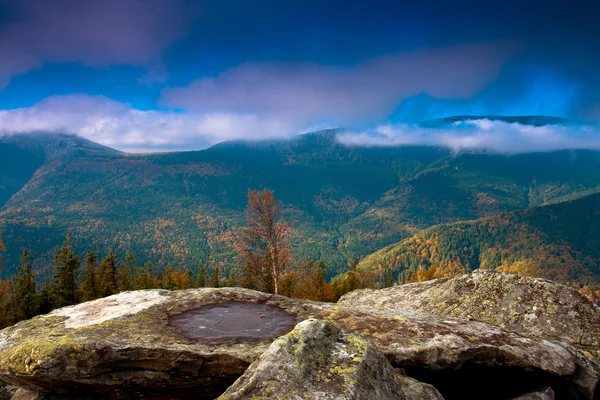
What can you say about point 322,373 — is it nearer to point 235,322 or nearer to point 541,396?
point 235,322

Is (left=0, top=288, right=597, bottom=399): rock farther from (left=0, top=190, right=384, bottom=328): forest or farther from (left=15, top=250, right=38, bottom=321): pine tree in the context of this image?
(left=15, top=250, right=38, bottom=321): pine tree

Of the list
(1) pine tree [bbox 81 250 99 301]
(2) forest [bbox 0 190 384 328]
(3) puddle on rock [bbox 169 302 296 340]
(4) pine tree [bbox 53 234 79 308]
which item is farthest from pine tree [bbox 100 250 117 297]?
(3) puddle on rock [bbox 169 302 296 340]

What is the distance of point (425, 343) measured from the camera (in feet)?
31.0

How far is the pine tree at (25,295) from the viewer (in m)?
47.4

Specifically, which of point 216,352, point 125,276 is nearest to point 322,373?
point 216,352

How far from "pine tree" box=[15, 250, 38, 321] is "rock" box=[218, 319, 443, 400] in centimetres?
5561

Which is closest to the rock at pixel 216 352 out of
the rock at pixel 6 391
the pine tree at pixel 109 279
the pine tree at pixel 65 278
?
the rock at pixel 6 391

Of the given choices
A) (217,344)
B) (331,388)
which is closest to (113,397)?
(217,344)

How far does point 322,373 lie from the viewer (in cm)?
589

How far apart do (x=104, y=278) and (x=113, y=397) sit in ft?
180

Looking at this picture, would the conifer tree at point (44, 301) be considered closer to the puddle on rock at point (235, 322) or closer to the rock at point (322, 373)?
the puddle on rock at point (235, 322)

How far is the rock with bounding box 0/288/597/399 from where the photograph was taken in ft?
28.1

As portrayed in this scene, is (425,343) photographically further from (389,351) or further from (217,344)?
(217,344)

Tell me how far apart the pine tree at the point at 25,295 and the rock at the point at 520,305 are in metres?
53.5
